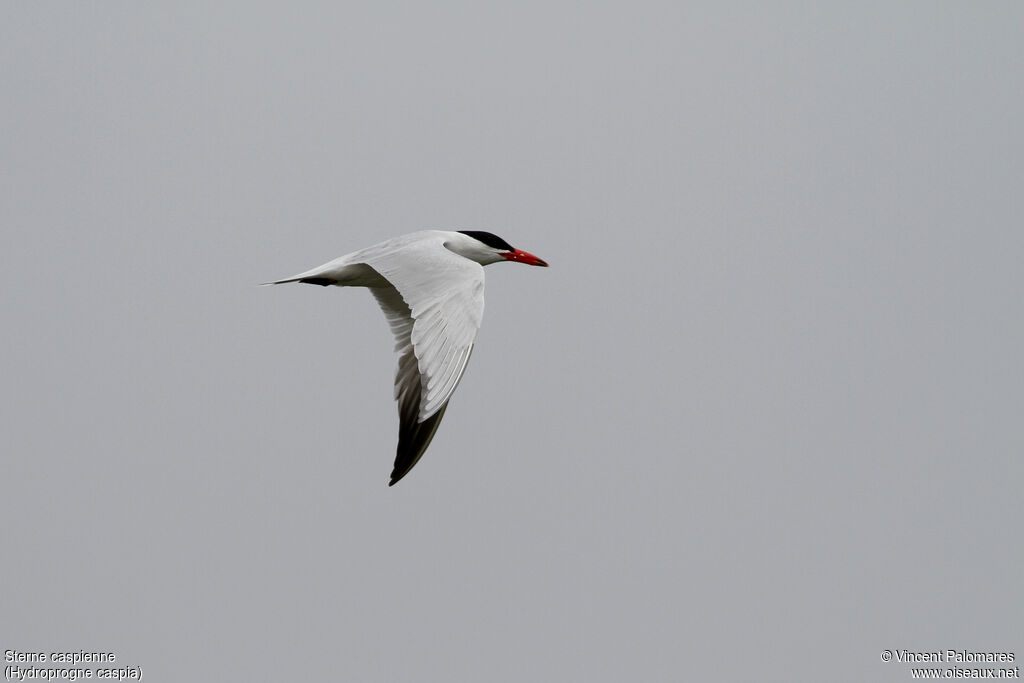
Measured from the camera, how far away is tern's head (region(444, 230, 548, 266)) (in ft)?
32.8

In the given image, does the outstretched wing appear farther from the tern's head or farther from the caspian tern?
the tern's head

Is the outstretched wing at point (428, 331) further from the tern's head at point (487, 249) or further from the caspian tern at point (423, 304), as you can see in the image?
the tern's head at point (487, 249)

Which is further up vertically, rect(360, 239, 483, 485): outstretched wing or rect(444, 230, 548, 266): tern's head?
rect(444, 230, 548, 266): tern's head

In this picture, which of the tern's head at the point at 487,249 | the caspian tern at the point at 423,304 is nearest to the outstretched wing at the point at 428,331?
the caspian tern at the point at 423,304

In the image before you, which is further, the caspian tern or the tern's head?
the tern's head

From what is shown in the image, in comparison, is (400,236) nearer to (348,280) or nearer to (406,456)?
(348,280)

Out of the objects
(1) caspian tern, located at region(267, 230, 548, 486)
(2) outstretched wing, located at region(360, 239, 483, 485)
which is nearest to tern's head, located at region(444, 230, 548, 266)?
(1) caspian tern, located at region(267, 230, 548, 486)

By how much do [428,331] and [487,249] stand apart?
2693 millimetres

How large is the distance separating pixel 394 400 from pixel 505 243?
2.38 m

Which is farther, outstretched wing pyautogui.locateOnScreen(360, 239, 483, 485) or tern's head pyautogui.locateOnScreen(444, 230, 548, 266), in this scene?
tern's head pyautogui.locateOnScreen(444, 230, 548, 266)

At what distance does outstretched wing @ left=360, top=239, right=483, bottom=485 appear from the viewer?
288 inches

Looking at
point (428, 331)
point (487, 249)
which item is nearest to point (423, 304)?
point (428, 331)

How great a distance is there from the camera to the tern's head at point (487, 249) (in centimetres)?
1001

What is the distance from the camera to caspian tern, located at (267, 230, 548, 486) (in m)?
7.38
